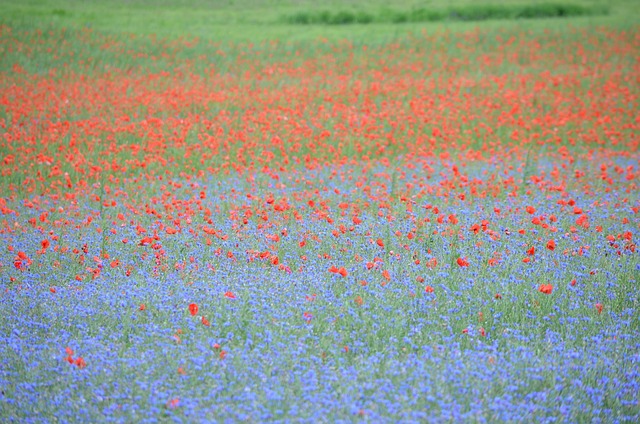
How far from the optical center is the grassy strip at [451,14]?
28141 mm

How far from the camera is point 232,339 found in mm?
4770

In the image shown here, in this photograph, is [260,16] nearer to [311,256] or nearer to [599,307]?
[311,256]

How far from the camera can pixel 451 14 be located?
1186 inches

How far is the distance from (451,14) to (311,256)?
25875mm

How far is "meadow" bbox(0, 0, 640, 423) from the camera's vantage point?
13.6 ft

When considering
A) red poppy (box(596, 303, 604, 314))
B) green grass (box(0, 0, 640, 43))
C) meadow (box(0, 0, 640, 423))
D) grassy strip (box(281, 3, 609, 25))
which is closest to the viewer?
meadow (box(0, 0, 640, 423))

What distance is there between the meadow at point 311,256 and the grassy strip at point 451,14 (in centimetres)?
1131

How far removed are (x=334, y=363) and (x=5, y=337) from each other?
2.32 metres

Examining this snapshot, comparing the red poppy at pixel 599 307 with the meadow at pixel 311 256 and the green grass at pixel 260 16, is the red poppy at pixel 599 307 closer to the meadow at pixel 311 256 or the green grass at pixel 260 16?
the meadow at pixel 311 256

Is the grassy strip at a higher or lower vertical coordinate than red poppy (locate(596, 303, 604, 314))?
lower

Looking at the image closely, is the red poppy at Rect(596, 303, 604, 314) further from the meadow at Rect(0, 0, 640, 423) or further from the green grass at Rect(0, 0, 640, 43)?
the green grass at Rect(0, 0, 640, 43)

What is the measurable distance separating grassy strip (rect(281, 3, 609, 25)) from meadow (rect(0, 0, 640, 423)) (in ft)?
37.1

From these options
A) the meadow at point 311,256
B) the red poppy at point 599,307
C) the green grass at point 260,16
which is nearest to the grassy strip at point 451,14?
the green grass at point 260,16

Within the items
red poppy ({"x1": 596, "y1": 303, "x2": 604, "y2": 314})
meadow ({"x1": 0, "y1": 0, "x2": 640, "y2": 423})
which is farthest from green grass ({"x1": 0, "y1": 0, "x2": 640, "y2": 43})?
red poppy ({"x1": 596, "y1": 303, "x2": 604, "y2": 314})
